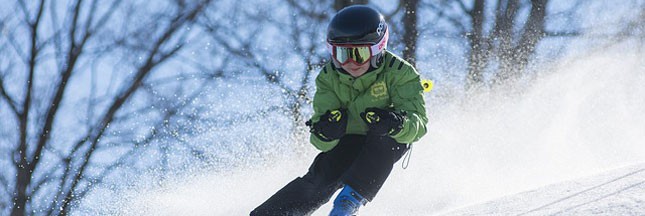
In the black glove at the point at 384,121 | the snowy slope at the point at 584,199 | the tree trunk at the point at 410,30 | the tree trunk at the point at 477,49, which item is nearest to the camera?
the snowy slope at the point at 584,199

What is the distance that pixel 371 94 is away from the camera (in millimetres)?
3969

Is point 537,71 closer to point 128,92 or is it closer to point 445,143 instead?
point 445,143

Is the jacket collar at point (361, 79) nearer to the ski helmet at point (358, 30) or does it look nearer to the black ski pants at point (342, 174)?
the ski helmet at point (358, 30)

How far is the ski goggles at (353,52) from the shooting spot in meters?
3.85

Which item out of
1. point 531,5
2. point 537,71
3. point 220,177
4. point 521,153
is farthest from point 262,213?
point 531,5

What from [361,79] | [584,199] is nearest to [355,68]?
[361,79]

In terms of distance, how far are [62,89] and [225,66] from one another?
3.40m

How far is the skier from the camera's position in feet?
12.2

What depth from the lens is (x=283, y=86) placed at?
16109 mm

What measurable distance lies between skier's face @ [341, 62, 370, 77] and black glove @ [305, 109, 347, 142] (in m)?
0.25

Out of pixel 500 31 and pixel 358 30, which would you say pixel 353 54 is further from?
pixel 500 31

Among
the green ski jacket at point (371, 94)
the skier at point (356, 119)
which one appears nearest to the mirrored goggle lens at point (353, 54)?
the skier at point (356, 119)

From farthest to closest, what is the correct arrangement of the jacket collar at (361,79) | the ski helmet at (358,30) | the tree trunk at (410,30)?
1. the tree trunk at (410,30)
2. the jacket collar at (361,79)
3. the ski helmet at (358,30)

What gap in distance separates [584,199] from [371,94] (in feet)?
3.88
